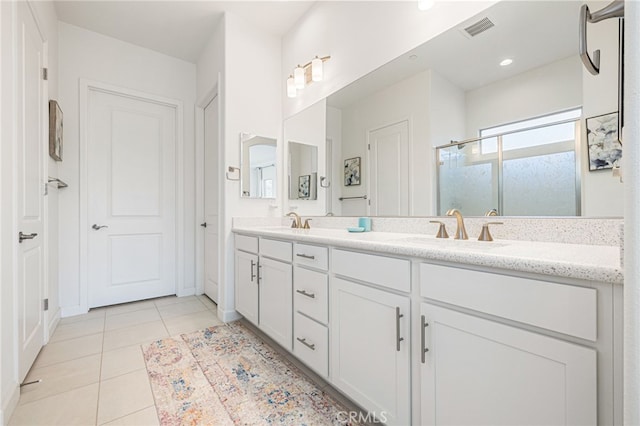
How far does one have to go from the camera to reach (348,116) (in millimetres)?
2211

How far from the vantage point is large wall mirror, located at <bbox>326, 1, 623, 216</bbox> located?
45.1 inches

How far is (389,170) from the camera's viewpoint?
193 centimetres

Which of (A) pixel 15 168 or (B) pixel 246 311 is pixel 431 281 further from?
(A) pixel 15 168

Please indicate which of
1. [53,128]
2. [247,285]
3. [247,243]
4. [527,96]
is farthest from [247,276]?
[527,96]

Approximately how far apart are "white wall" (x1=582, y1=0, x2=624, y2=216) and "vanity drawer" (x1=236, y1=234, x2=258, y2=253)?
1.92 m

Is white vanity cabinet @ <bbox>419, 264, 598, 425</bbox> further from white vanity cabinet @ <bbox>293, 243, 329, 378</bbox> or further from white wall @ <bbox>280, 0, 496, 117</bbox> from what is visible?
white wall @ <bbox>280, 0, 496, 117</bbox>

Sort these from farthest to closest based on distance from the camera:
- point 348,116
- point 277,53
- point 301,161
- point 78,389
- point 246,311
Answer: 1. point 277,53
2. point 301,161
3. point 246,311
4. point 348,116
5. point 78,389

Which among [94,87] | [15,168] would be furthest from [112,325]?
[94,87]

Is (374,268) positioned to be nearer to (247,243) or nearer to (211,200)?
(247,243)

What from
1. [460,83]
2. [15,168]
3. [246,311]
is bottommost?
[246,311]

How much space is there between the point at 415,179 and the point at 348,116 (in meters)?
0.80

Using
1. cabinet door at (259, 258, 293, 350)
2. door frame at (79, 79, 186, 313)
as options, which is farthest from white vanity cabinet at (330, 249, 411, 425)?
door frame at (79, 79, 186, 313)

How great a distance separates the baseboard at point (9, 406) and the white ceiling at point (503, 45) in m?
2.74

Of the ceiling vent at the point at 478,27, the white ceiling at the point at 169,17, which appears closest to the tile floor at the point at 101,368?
the ceiling vent at the point at 478,27
